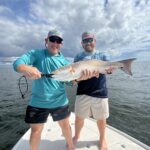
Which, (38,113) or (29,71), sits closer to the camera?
(29,71)

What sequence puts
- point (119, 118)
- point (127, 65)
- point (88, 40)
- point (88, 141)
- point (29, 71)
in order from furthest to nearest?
point (119, 118) < point (88, 141) < point (88, 40) < point (127, 65) < point (29, 71)

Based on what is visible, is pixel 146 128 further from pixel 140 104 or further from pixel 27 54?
pixel 27 54

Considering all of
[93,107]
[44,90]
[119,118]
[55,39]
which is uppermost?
[55,39]

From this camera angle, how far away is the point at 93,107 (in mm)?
4324

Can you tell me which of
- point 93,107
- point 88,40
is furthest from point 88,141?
point 88,40

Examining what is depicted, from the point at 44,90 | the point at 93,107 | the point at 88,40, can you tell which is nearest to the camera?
the point at 44,90

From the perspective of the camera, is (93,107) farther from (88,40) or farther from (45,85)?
(88,40)

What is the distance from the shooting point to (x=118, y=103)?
40.9 feet

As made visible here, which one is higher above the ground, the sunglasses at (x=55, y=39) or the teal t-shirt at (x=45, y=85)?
the sunglasses at (x=55, y=39)

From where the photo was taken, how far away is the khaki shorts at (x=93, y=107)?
4273mm

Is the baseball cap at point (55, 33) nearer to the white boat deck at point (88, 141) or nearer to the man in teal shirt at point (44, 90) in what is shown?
the man in teal shirt at point (44, 90)

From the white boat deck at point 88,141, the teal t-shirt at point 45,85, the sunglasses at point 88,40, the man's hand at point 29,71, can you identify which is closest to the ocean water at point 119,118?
the white boat deck at point 88,141

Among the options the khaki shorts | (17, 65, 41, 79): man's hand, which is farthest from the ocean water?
(17, 65, 41, 79): man's hand

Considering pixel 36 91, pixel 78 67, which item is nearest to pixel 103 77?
pixel 78 67
